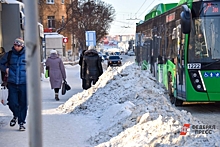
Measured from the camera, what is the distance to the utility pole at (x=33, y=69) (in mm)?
2984

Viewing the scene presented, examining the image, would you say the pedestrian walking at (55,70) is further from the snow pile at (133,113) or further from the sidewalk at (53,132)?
the sidewalk at (53,132)

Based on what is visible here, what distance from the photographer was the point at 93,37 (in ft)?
110

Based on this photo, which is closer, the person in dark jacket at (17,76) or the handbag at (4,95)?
the person in dark jacket at (17,76)

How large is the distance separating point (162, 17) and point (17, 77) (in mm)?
8461

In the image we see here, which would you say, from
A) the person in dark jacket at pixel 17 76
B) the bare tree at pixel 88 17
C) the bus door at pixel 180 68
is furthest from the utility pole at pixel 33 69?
the bare tree at pixel 88 17

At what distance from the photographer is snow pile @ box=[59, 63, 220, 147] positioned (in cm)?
566

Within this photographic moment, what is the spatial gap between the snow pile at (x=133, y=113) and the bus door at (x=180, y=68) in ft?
2.16

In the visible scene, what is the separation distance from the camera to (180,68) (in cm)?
1193

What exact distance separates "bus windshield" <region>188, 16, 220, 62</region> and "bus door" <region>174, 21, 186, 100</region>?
39 cm

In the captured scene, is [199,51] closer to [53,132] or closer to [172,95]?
[172,95]

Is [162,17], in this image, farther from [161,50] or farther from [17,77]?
[17,77]

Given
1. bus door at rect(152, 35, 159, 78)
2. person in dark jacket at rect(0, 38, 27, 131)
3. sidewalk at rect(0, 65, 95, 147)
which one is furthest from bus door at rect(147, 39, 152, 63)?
person in dark jacket at rect(0, 38, 27, 131)

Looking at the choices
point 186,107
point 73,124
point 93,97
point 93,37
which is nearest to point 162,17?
point 186,107

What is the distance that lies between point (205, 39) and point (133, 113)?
4.27 m
